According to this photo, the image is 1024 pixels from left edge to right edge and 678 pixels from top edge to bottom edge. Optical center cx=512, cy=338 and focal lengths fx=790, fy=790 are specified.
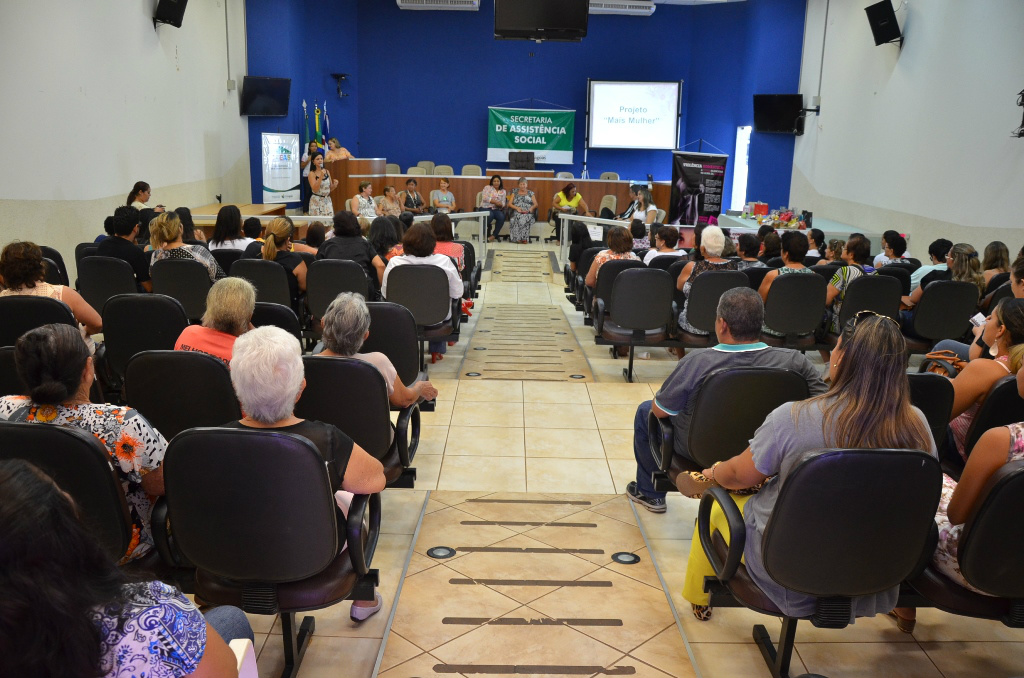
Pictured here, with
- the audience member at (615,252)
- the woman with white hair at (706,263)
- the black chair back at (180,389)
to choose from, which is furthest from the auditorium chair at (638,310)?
the black chair back at (180,389)

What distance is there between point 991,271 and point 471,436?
3907 millimetres

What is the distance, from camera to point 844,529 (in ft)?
6.52

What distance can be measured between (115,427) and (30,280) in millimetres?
2122

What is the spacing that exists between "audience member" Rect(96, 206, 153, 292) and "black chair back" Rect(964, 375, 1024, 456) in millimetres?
4879

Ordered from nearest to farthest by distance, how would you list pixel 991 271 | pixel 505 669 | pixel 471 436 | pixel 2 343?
pixel 505 669
pixel 2 343
pixel 471 436
pixel 991 271

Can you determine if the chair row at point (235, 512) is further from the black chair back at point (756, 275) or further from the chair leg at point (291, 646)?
the black chair back at point (756, 275)

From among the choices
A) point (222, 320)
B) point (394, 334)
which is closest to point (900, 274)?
point (394, 334)

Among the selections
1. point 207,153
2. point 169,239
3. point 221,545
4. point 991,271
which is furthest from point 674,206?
point 221,545

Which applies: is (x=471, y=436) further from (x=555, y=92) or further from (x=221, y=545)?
(x=555, y=92)

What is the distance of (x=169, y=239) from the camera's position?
203 inches

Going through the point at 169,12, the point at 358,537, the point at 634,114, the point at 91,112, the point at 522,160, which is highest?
the point at 169,12

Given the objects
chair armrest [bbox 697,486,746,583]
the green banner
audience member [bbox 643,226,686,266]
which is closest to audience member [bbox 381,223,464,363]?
audience member [bbox 643,226,686,266]

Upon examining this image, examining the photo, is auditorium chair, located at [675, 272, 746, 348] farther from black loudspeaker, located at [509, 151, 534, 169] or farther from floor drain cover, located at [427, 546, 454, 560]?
black loudspeaker, located at [509, 151, 534, 169]

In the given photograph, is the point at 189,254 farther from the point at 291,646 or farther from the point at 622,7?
the point at 622,7
